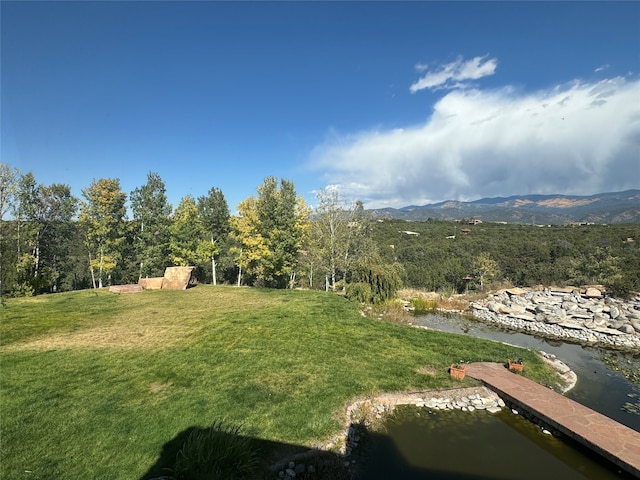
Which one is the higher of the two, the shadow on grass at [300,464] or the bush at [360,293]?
the bush at [360,293]

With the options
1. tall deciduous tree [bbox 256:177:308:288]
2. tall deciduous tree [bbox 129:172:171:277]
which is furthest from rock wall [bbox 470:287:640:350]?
tall deciduous tree [bbox 129:172:171:277]

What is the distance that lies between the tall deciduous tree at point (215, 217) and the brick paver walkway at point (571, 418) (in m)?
22.8

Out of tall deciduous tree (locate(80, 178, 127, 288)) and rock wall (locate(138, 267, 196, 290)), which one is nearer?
rock wall (locate(138, 267, 196, 290))

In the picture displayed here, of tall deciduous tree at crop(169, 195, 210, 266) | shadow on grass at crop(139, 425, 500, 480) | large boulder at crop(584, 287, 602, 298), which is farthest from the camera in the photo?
tall deciduous tree at crop(169, 195, 210, 266)

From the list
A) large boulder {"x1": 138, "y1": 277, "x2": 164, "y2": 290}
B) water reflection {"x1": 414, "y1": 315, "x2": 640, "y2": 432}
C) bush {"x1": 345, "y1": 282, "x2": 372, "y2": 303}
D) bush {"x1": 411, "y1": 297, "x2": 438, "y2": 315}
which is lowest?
water reflection {"x1": 414, "y1": 315, "x2": 640, "y2": 432}

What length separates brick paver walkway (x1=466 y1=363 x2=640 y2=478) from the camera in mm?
A: 5559

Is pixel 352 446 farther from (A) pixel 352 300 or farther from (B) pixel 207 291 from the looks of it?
(B) pixel 207 291

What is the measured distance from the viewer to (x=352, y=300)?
18391 mm

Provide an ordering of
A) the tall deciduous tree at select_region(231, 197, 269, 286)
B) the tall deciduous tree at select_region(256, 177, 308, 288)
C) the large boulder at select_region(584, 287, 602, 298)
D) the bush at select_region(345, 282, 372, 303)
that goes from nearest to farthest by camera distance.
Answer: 1. the bush at select_region(345, 282, 372, 303)
2. the large boulder at select_region(584, 287, 602, 298)
3. the tall deciduous tree at select_region(256, 177, 308, 288)
4. the tall deciduous tree at select_region(231, 197, 269, 286)

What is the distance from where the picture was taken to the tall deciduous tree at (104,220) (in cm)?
2542

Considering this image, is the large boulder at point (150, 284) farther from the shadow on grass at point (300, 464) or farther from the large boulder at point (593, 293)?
the large boulder at point (593, 293)

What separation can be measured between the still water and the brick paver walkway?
28 cm

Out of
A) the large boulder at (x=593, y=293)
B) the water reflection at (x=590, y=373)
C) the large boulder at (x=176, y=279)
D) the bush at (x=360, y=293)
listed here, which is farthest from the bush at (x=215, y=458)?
the large boulder at (x=593, y=293)

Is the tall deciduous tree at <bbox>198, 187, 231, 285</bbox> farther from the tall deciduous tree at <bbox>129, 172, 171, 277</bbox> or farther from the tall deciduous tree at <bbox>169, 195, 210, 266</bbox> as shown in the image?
the tall deciduous tree at <bbox>129, 172, 171, 277</bbox>
